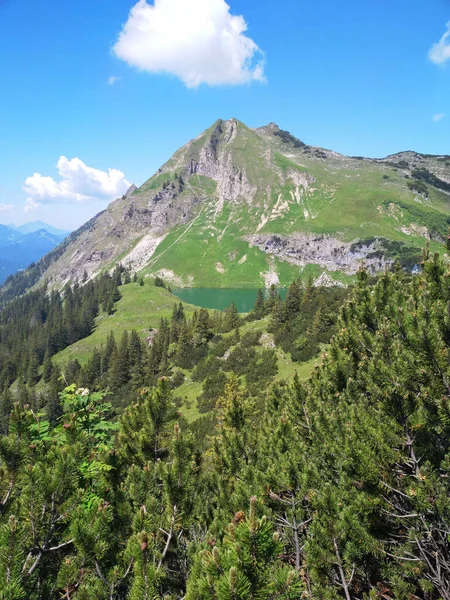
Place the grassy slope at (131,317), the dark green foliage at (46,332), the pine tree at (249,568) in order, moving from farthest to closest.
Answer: the grassy slope at (131,317) → the dark green foliage at (46,332) → the pine tree at (249,568)

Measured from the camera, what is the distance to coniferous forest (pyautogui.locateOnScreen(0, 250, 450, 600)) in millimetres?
4035

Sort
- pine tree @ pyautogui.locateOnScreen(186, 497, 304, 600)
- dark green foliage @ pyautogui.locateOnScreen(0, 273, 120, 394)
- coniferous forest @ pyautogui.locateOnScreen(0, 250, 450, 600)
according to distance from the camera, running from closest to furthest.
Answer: pine tree @ pyautogui.locateOnScreen(186, 497, 304, 600) → coniferous forest @ pyautogui.locateOnScreen(0, 250, 450, 600) → dark green foliage @ pyautogui.locateOnScreen(0, 273, 120, 394)

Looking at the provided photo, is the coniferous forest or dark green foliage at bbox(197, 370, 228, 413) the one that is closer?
the coniferous forest

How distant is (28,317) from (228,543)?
8250 inches

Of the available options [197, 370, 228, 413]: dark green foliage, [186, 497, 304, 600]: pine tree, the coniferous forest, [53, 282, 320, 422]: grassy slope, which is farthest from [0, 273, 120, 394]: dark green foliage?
[186, 497, 304, 600]: pine tree

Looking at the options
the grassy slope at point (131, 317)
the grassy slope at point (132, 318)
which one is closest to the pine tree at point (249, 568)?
the grassy slope at point (132, 318)

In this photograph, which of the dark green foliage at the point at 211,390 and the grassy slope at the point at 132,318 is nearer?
the dark green foliage at the point at 211,390

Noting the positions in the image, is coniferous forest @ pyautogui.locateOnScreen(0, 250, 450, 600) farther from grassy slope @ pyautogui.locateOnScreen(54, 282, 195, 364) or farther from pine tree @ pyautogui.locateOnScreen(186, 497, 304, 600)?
grassy slope @ pyautogui.locateOnScreen(54, 282, 195, 364)

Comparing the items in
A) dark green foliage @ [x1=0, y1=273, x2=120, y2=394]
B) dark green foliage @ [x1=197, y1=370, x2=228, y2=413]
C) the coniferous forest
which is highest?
the coniferous forest

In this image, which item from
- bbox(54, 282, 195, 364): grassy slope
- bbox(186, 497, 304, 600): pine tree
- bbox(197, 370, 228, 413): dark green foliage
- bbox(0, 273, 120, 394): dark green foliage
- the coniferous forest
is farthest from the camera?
bbox(54, 282, 195, 364): grassy slope

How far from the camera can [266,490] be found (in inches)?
368

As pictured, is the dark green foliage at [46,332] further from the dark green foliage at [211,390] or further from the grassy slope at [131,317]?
the dark green foliage at [211,390]

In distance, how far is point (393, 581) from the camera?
23.0ft

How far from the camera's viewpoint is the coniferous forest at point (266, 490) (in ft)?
13.2
